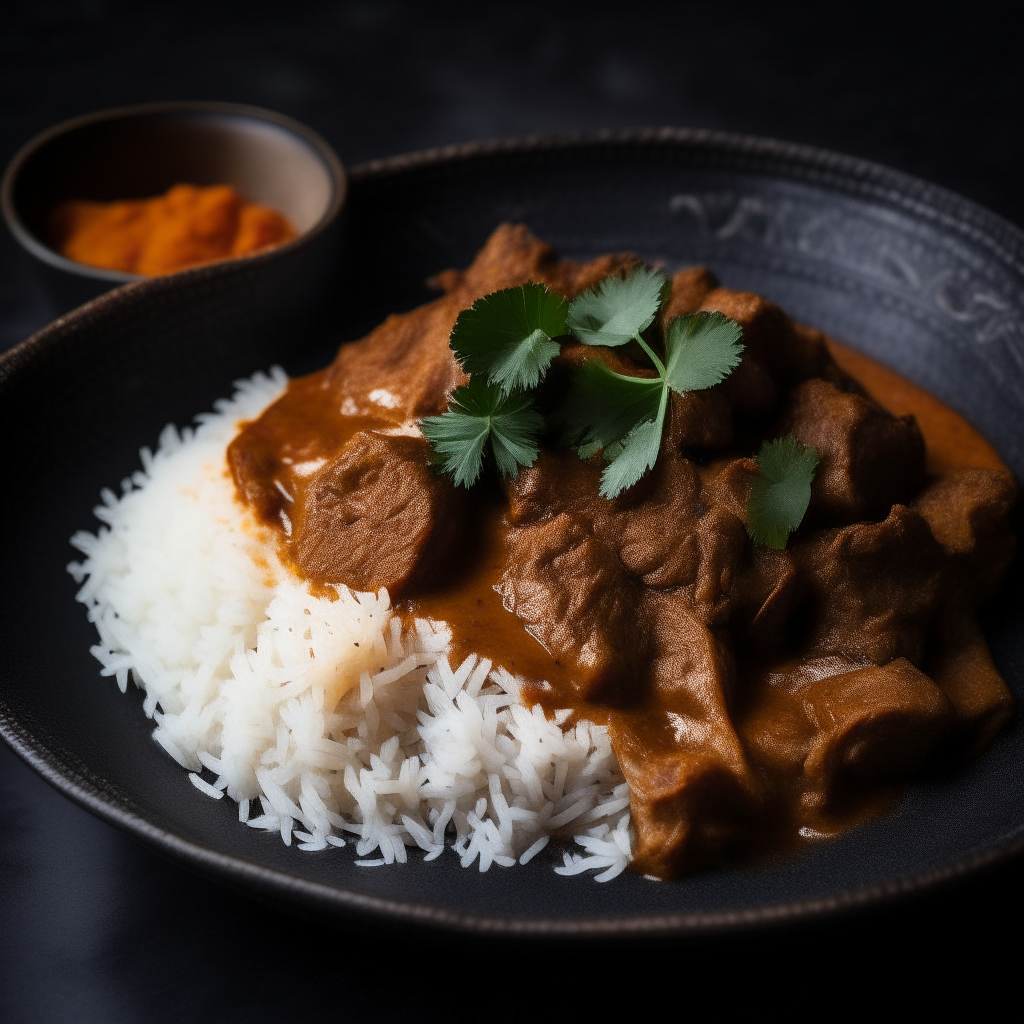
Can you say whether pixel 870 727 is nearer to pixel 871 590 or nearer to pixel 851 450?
pixel 871 590

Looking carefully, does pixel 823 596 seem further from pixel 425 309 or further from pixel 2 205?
pixel 2 205

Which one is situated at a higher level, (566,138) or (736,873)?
(566,138)

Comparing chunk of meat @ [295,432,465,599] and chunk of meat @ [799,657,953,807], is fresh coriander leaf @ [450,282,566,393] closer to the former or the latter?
chunk of meat @ [295,432,465,599]

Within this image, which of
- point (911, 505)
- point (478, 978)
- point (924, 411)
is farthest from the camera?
point (924, 411)

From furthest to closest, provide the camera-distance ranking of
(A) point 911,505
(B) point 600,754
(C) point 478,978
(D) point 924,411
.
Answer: (D) point 924,411
(A) point 911,505
(B) point 600,754
(C) point 478,978

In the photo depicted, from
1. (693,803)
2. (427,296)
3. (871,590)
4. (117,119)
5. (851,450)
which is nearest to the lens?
(693,803)

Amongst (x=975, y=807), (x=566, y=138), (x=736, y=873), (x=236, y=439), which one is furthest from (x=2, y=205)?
(x=975, y=807)

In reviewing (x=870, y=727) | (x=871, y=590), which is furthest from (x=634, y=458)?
(x=870, y=727)
